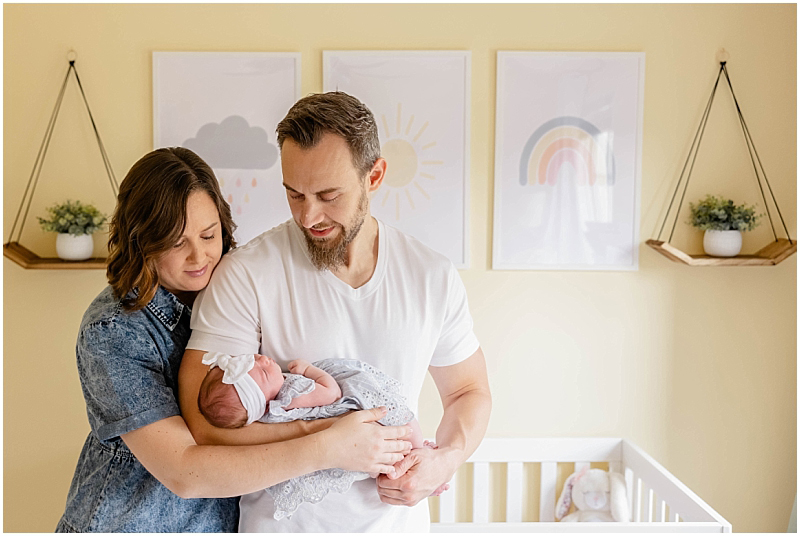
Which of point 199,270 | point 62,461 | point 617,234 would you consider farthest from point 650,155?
point 62,461

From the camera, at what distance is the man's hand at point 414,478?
1226 millimetres

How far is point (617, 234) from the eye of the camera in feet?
8.13

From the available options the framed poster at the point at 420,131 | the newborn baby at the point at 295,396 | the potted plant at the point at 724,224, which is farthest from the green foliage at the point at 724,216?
the newborn baby at the point at 295,396

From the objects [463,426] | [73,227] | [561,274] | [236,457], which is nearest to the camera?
[236,457]

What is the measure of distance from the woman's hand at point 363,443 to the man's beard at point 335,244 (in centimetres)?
31

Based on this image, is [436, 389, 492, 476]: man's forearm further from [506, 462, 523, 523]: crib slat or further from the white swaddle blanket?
[506, 462, 523, 523]: crib slat

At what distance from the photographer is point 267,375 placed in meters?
1.20

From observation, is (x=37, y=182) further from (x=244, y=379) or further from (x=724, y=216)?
(x=724, y=216)

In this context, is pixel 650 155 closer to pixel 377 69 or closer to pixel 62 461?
pixel 377 69

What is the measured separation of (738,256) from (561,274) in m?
0.65

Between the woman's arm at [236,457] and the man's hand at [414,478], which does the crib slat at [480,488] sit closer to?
the man's hand at [414,478]

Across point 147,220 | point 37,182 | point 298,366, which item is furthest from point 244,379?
point 37,182

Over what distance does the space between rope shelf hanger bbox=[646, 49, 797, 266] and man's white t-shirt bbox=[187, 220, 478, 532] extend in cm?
131

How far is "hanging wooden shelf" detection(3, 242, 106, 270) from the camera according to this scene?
2.29m
